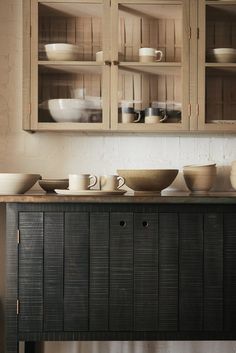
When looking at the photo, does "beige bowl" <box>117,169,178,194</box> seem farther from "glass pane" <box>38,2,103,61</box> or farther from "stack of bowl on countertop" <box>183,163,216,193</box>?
"glass pane" <box>38,2,103,61</box>

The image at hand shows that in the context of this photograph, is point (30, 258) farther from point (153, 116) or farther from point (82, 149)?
point (153, 116)

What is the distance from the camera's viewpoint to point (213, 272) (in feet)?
6.46

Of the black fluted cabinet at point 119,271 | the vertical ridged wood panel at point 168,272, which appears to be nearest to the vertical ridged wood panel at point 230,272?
the black fluted cabinet at point 119,271

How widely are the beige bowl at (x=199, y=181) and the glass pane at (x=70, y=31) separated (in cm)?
73

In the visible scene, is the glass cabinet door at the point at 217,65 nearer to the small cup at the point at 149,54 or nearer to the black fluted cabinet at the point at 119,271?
the small cup at the point at 149,54

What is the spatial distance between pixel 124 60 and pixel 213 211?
841 mm

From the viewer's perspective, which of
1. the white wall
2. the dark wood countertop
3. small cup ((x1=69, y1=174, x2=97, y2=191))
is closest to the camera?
the dark wood countertop

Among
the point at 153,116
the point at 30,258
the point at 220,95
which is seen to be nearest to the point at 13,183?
the point at 30,258

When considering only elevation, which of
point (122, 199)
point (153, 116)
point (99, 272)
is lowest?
point (99, 272)

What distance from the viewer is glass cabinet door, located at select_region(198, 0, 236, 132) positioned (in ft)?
7.34

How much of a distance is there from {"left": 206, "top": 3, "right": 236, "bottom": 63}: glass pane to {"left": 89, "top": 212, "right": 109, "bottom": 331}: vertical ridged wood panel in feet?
3.12

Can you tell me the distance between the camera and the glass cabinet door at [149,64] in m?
2.23

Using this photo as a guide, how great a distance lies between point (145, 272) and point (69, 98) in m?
0.90

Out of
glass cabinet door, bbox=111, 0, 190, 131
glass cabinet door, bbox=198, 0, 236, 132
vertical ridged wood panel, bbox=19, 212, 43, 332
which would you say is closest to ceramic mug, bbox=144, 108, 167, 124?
glass cabinet door, bbox=111, 0, 190, 131
